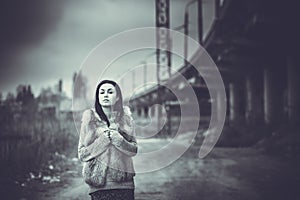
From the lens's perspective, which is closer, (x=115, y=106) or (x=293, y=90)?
(x=115, y=106)

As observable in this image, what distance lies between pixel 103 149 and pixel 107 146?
0.13 ft

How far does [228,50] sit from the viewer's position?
1869 cm

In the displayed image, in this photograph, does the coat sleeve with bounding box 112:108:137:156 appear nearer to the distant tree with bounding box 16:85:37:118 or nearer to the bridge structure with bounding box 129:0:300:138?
the distant tree with bounding box 16:85:37:118

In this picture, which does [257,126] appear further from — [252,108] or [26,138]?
[26,138]

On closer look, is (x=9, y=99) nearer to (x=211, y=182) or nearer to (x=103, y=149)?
(x=211, y=182)

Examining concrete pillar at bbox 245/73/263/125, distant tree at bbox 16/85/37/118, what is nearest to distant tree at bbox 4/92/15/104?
distant tree at bbox 16/85/37/118

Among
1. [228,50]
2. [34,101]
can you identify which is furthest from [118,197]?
[228,50]

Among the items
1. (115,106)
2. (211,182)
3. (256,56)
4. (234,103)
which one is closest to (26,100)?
(211,182)

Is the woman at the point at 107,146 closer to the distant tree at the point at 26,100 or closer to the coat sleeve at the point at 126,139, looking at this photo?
the coat sleeve at the point at 126,139

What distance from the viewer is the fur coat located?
305cm

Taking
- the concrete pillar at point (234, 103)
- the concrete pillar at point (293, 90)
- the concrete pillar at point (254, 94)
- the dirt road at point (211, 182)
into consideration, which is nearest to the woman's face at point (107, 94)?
the dirt road at point (211, 182)

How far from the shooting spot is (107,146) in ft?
10.1

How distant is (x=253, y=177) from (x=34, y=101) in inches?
329

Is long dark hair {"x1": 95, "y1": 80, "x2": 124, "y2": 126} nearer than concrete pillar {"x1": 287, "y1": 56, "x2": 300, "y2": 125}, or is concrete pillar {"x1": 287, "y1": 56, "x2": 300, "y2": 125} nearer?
long dark hair {"x1": 95, "y1": 80, "x2": 124, "y2": 126}
